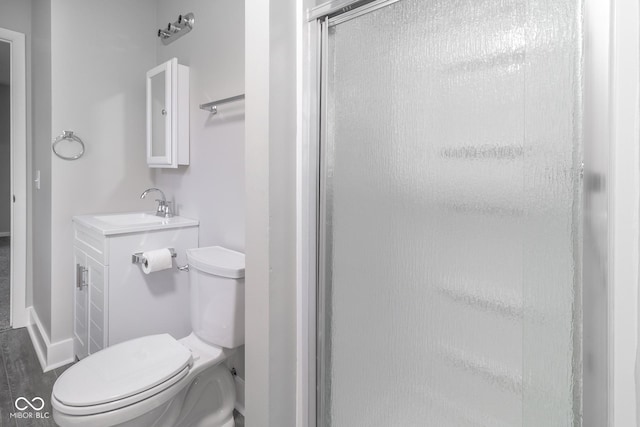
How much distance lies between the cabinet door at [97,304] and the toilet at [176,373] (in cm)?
42

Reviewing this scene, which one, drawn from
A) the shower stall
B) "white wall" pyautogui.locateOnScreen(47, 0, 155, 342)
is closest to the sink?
"white wall" pyautogui.locateOnScreen(47, 0, 155, 342)

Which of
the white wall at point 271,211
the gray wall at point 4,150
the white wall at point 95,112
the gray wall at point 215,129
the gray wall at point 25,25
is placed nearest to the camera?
the white wall at point 271,211

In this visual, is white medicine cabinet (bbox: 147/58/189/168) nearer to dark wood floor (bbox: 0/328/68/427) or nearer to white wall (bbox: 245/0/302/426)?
white wall (bbox: 245/0/302/426)

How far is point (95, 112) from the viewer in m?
2.30

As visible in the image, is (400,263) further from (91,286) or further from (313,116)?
(91,286)

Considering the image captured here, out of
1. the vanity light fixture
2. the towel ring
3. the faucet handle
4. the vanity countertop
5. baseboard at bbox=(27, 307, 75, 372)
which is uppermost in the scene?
the vanity light fixture

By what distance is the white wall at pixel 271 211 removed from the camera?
1.13 meters

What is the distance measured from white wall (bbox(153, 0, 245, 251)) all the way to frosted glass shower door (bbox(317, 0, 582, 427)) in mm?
791

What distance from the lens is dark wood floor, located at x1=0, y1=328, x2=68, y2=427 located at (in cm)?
169

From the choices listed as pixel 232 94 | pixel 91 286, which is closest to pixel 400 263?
pixel 232 94

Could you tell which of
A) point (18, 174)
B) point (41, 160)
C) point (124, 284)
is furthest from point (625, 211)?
point (18, 174)

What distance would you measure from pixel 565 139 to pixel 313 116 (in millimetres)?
701

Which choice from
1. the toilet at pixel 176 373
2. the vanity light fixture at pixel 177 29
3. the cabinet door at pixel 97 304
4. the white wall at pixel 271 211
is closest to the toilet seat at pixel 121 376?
the toilet at pixel 176 373

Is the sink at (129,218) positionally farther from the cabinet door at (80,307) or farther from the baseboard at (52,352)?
the baseboard at (52,352)
